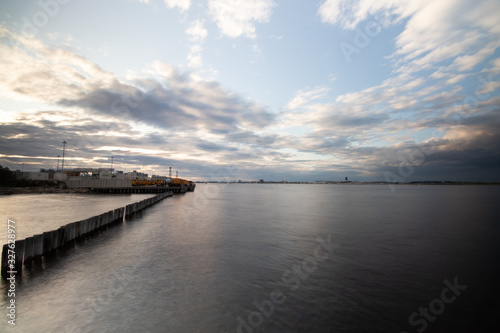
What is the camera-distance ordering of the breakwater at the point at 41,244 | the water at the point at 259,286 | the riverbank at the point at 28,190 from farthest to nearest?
the riverbank at the point at 28,190
the breakwater at the point at 41,244
the water at the point at 259,286

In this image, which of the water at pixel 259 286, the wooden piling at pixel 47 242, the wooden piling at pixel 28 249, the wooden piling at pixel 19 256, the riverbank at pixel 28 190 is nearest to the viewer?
the water at pixel 259 286

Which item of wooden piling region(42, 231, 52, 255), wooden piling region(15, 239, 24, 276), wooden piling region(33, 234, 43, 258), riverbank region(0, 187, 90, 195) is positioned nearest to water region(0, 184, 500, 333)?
wooden piling region(15, 239, 24, 276)

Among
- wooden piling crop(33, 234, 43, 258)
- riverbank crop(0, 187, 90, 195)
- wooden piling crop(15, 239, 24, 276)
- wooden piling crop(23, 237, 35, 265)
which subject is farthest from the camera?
riverbank crop(0, 187, 90, 195)

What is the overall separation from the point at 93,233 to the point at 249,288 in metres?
16.8

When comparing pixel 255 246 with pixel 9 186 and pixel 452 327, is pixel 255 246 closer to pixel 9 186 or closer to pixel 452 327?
pixel 452 327

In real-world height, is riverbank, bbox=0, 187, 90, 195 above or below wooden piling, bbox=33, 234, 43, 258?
above

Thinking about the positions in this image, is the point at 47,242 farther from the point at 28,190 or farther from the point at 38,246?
the point at 28,190

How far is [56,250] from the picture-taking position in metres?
14.8

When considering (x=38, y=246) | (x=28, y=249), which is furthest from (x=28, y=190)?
(x=28, y=249)

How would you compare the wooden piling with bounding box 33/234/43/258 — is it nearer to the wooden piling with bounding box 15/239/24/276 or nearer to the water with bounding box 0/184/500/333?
the water with bounding box 0/184/500/333

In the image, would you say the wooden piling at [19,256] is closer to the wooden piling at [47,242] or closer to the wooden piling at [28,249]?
the wooden piling at [28,249]

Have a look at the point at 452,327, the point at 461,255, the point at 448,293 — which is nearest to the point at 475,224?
the point at 461,255

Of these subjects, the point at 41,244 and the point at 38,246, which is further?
the point at 41,244

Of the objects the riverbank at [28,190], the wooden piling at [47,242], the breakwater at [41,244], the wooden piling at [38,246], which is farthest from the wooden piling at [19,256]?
the riverbank at [28,190]
